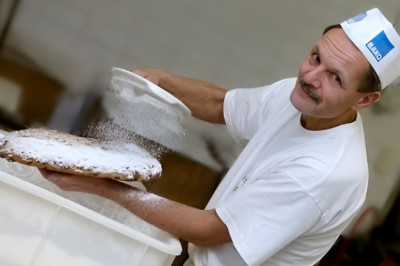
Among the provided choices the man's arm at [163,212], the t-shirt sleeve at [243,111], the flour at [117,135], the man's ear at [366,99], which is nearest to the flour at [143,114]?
the flour at [117,135]

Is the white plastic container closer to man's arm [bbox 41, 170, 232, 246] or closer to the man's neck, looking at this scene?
man's arm [bbox 41, 170, 232, 246]

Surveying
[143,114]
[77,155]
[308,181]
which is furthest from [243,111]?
[77,155]

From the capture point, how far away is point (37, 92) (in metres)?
1.43

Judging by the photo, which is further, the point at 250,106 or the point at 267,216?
the point at 250,106

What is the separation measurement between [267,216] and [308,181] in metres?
0.09

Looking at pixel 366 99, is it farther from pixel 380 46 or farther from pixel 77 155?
pixel 77 155

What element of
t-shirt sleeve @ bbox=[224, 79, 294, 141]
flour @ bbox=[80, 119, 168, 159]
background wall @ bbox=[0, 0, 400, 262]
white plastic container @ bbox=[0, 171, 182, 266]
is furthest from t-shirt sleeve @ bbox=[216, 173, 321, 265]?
background wall @ bbox=[0, 0, 400, 262]

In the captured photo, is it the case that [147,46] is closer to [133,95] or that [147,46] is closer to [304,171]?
[133,95]

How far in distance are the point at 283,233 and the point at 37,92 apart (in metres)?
0.83

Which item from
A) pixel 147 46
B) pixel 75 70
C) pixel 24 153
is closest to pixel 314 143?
pixel 24 153

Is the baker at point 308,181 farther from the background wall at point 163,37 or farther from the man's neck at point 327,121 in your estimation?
the background wall at point 163,37

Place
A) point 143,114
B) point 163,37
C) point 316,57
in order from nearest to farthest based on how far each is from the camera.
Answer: point 316,57 < point 143,114 < point 163,37

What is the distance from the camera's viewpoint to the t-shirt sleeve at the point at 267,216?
91 cm

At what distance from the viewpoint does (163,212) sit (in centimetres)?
92
